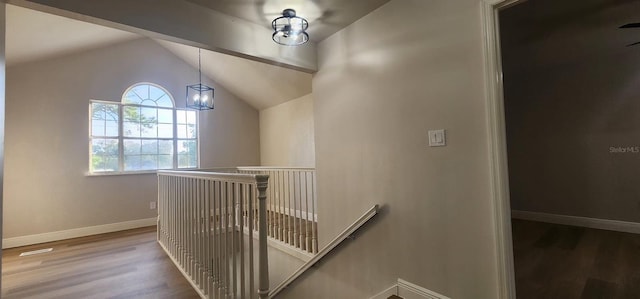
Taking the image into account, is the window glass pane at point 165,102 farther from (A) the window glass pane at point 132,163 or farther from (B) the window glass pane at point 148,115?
(A) the window glass pane at point 132,163

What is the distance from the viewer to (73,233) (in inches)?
163

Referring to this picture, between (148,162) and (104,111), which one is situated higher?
(104,111)

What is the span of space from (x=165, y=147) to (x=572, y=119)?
647 centimetres

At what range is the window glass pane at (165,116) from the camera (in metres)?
5.11

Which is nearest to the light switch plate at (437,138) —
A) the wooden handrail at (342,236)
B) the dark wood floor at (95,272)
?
the wooden handrail at (342,236)

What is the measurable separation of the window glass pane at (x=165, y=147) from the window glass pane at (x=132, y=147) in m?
0.33

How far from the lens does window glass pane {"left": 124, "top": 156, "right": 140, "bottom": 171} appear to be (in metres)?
4.73

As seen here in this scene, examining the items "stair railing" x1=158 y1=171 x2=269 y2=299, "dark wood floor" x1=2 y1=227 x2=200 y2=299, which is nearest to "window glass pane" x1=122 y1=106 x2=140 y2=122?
"dark wood floor" x1=2 y1=227 x2=200 y2=299

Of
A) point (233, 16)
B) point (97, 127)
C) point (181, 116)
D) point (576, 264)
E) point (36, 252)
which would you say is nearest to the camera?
point (576, 264)

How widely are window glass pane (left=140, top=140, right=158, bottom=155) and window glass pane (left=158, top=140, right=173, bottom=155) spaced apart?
7 centimetres

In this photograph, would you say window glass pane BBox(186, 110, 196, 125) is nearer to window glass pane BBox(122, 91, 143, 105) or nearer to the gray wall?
window glass pane BBox(122, 91, 143, 105)

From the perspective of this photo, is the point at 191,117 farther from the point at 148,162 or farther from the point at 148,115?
the point at 148,162

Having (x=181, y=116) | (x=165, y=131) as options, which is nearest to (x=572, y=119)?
(x=181, y=116)

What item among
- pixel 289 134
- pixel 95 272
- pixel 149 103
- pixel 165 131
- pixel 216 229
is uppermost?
pixel 149 103
